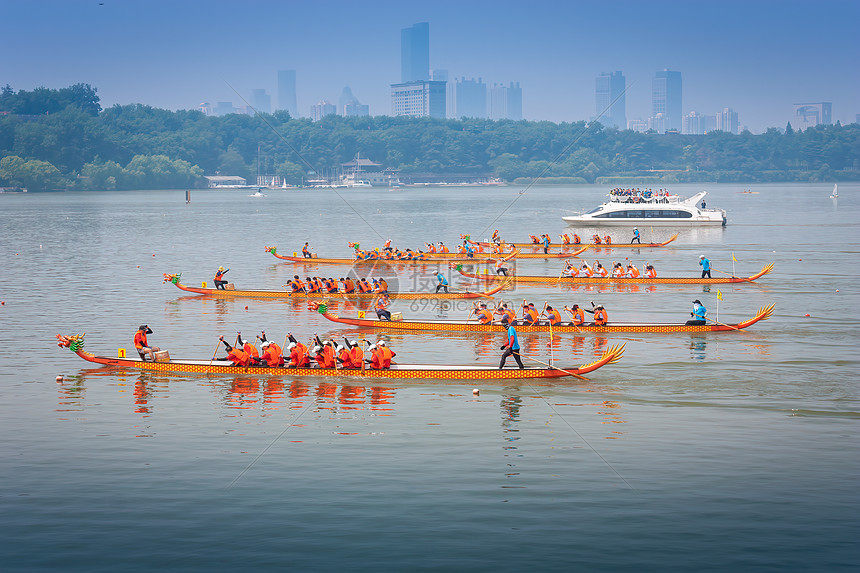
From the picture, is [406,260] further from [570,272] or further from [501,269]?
[570,272]

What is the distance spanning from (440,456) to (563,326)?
18703 mm

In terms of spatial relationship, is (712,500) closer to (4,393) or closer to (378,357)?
(378,357)

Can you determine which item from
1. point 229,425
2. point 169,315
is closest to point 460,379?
point 229,425

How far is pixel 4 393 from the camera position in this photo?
1278 inches

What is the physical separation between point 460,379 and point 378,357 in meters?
3.25

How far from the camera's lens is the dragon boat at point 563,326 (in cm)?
4175

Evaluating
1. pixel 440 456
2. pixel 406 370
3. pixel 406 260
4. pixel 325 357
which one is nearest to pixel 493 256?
pixel 406 260

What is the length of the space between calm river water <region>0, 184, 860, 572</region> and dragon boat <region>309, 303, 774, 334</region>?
2.08 ft

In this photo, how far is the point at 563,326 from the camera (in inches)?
1662

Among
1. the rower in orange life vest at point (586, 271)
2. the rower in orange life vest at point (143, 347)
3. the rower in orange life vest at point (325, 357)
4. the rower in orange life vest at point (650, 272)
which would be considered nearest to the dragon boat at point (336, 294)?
the rower in orange life vest at point (586, 271)

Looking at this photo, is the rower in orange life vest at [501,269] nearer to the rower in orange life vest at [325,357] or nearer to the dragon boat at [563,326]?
the dragon boat at [563,326]

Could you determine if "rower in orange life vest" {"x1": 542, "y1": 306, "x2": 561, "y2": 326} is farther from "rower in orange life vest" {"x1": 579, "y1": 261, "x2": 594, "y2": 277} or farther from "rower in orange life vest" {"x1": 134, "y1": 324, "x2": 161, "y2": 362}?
"rower in orange life vest" {"x1": 579, "y1": 261, "x2": 594, "y2": 277}

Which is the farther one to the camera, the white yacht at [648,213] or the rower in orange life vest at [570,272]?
the white yacht at [648,213]

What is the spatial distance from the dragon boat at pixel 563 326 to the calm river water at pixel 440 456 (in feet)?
2.08
